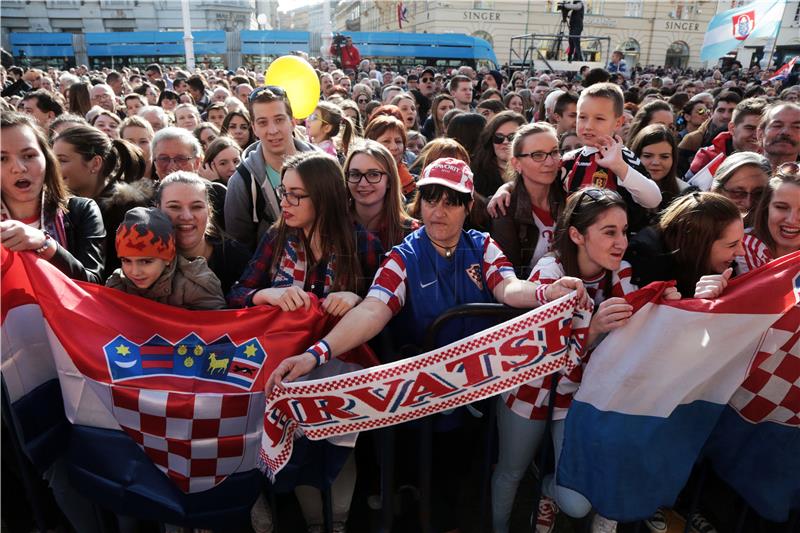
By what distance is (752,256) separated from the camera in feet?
9.09

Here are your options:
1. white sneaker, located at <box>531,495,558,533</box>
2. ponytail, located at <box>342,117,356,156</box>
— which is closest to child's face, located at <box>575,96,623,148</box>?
white sneaker, located at <box>531,495,558,533</box>

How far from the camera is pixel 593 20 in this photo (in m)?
49.7

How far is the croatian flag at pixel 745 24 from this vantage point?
11.9 meters

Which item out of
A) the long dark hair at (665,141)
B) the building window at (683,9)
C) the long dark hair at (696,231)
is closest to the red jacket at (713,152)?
the long dark hair at (665,141)

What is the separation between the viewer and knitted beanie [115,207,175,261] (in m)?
2.25

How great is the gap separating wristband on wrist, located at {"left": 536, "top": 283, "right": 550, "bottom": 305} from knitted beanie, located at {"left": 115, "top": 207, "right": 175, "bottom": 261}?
67.8 inches

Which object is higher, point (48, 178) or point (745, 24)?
point (745, 24)

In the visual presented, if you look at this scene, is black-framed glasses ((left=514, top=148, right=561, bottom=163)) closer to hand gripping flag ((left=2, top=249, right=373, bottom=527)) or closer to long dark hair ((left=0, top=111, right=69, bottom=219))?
hand gripping flag ((left=2, top=249, right=373, bottom=527))

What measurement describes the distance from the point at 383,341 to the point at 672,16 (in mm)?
63030

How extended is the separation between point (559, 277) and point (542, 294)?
0.26 metres

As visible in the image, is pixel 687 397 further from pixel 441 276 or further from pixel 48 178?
pixel 48 178

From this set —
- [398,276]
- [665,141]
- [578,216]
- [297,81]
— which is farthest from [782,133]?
[297,81]

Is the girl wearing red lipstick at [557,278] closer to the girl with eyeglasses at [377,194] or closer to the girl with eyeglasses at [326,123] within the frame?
the girl with eyeglasses at [377,194]

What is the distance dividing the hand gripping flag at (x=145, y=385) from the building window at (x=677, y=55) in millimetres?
62269
